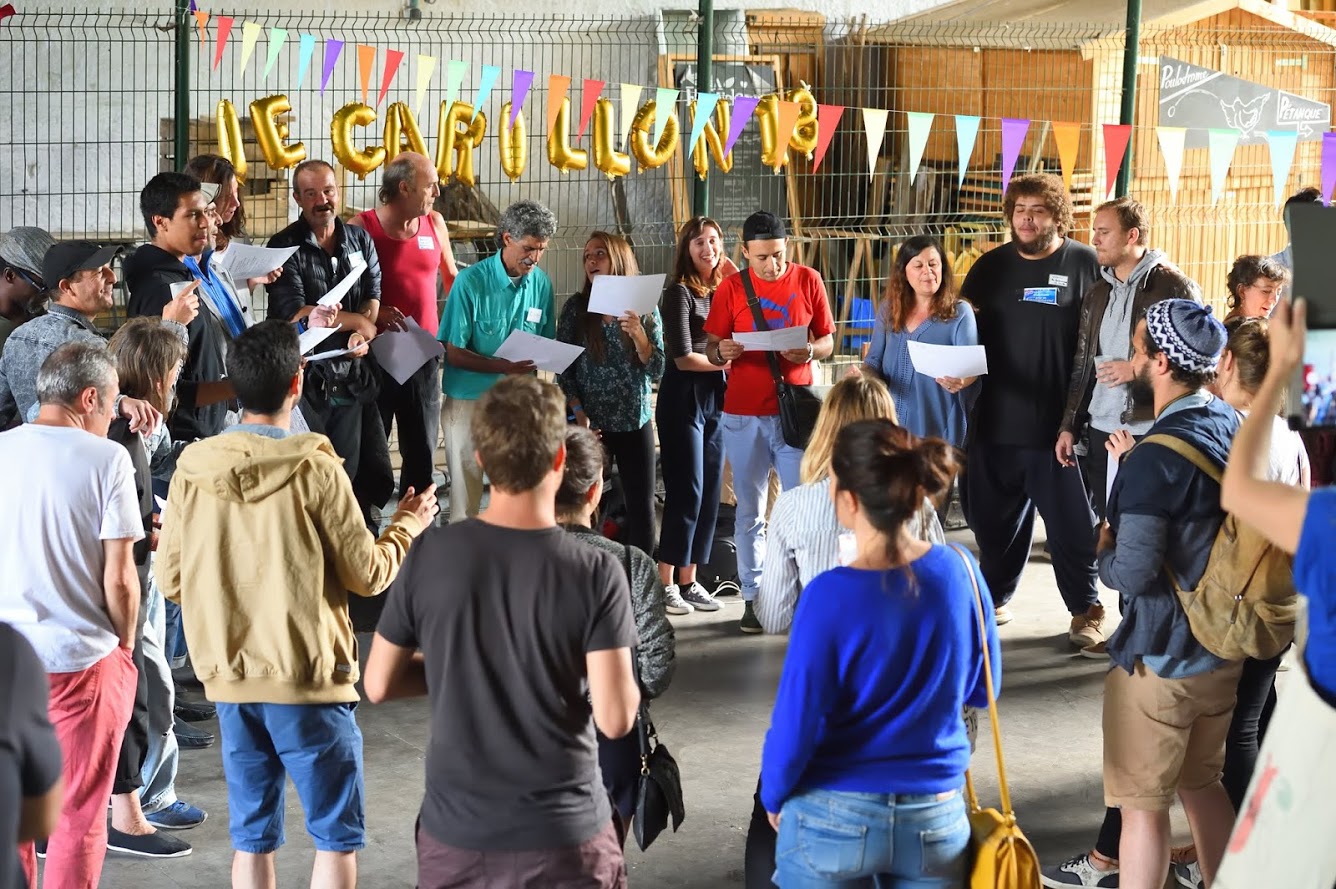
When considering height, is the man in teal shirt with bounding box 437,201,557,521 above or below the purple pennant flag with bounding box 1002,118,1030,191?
below

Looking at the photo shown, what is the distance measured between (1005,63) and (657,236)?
271 cm

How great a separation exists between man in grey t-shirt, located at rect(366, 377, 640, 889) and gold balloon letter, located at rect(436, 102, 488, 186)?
515 centimetres

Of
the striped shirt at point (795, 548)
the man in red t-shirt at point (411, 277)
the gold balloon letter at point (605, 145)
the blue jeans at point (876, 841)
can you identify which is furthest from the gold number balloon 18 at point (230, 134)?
the blue jeans at point (876, 841)

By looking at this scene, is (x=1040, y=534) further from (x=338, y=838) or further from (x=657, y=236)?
(x=338, y=838)

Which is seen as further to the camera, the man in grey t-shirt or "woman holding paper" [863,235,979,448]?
"woman holding paper" [863,235,979,448]

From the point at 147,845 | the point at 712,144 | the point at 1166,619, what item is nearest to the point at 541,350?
the point at 712,144

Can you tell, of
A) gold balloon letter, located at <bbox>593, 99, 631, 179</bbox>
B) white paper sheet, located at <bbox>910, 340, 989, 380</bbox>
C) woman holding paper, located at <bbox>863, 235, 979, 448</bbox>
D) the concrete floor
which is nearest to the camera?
the concrete floor

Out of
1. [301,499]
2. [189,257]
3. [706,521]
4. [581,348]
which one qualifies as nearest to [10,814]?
[301,499]

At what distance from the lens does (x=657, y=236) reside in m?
11.0

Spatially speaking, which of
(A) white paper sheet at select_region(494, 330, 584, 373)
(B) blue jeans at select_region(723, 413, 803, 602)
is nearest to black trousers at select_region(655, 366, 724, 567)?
(B) blue jeans at select_region(723, 413, 803, 602)

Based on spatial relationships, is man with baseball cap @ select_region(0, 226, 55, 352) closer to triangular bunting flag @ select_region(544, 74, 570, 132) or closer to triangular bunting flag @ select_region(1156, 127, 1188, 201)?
triangular bunting flag @ select_region(544, 74, 570, 132)

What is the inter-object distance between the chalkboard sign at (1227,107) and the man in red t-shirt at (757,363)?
13.3 feet

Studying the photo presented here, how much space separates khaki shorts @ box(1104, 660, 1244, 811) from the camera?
3.78 metres

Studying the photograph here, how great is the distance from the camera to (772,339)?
20.8 feet
